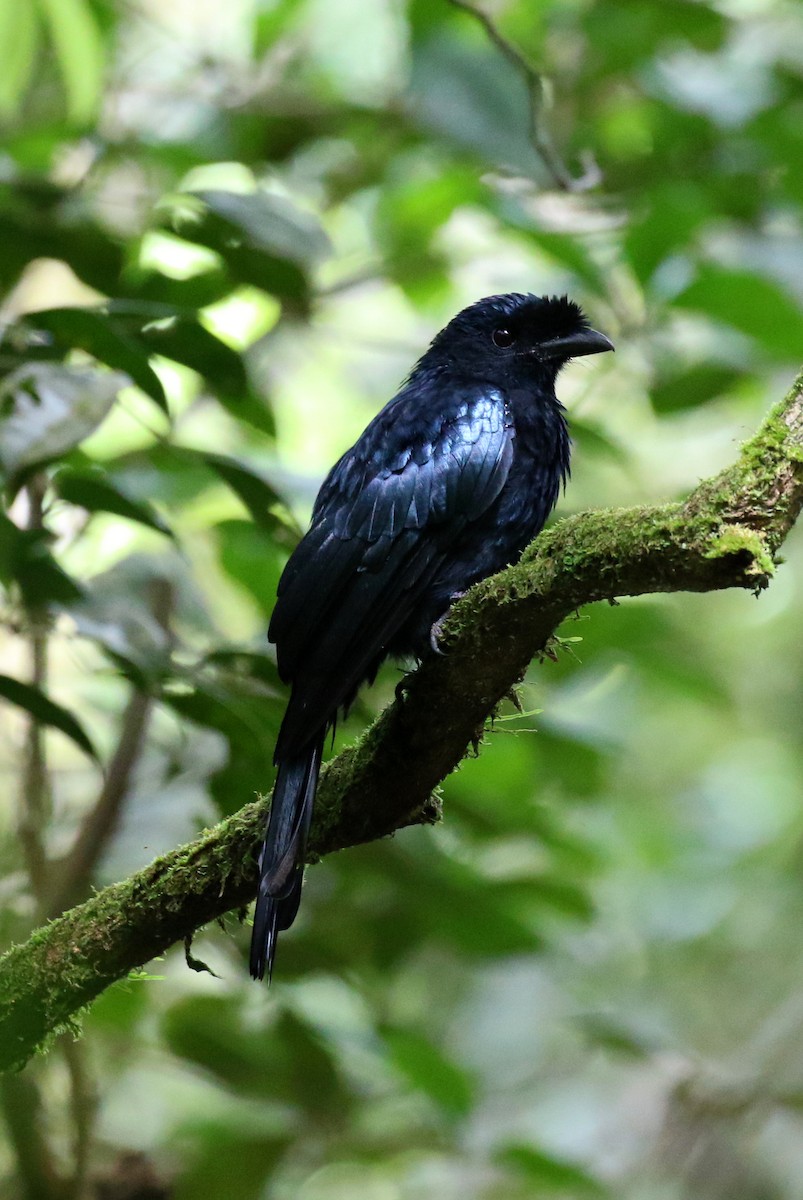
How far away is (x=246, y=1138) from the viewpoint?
3.76 metres

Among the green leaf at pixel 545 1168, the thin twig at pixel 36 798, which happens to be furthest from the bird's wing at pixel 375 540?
the green leaf at pixel 545 1168

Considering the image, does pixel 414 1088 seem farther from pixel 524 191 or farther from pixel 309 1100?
pixel 524 191

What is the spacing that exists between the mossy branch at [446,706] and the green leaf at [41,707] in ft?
1.16

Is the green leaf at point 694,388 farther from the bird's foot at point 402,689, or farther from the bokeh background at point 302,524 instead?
the bird's foot at point 402,689

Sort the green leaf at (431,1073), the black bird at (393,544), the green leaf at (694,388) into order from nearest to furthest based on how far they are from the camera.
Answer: the black bird at (393,544), the green leaf at (431,1073), the green leaf at (694,388)

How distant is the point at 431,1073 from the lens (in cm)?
349

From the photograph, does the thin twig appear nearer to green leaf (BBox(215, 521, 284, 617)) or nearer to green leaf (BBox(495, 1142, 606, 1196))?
green leaf (BBox(215, 521, 284, 617))

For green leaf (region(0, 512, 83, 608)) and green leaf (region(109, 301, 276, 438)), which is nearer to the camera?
green leaf (region(0, 512, 83, 608))

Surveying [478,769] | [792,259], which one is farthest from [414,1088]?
[792,259]

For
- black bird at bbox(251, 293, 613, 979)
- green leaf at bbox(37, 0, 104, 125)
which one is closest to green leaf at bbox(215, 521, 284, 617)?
black bird at bbox(251, 293, 613, 979)

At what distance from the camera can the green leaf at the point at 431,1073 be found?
3490mm

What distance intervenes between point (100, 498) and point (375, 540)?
594 mm

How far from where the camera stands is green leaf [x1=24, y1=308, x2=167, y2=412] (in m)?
2.78

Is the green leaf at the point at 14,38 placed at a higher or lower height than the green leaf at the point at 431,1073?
higher
